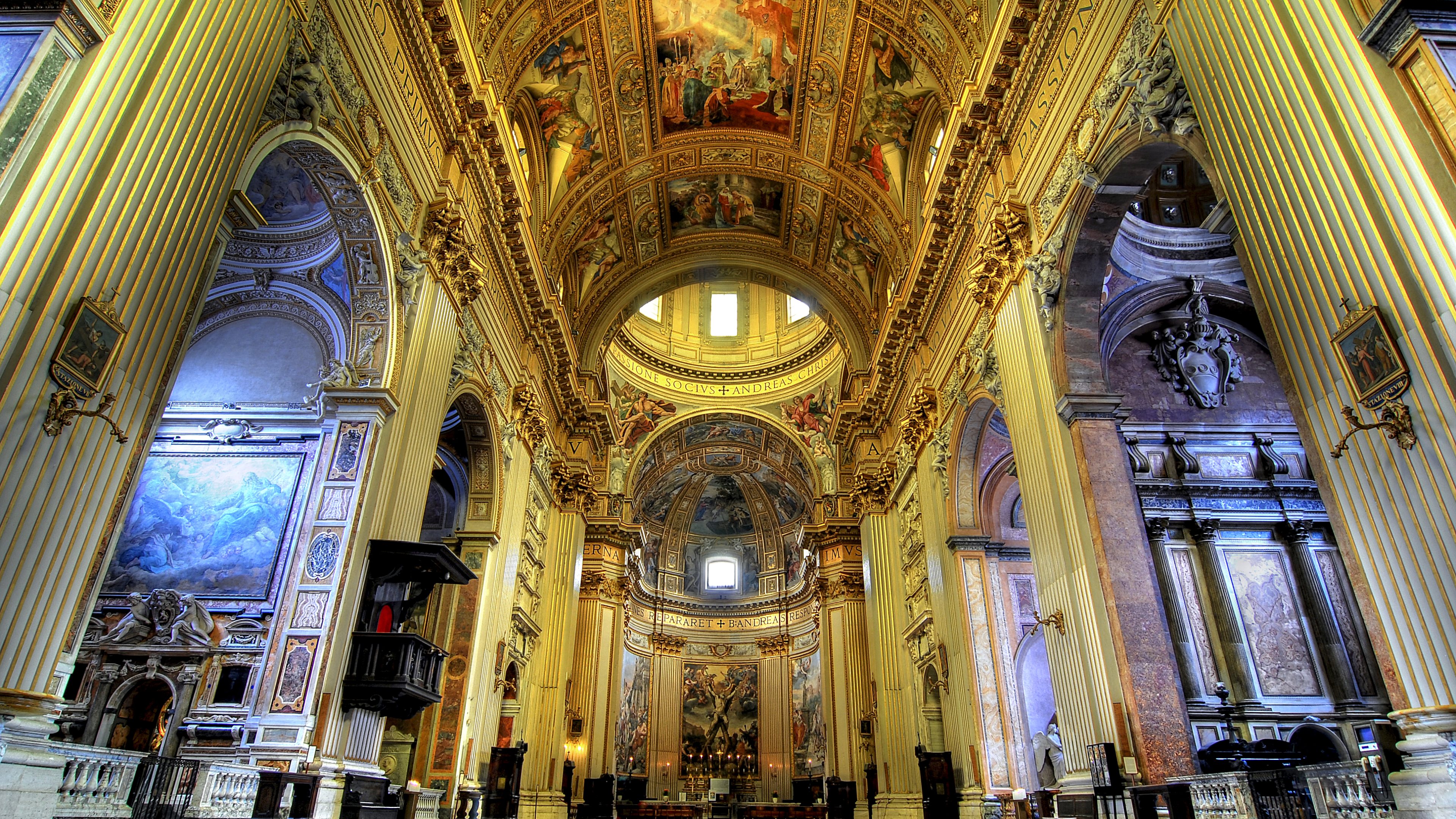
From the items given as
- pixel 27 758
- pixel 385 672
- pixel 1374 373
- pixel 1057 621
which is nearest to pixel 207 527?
pixel 385 672

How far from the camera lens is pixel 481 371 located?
13977 millimetres

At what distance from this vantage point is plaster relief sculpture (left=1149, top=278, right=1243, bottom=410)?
12.7 metres

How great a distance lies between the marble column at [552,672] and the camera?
17.4 meters

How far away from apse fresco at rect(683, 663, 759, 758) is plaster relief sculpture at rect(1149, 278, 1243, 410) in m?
26.4

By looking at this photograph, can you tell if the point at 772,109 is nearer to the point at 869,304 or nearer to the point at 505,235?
the point at 869,304

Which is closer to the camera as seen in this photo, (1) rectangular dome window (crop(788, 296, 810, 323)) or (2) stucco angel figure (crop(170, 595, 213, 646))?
(2) stucco angel figure (crop(170, 595, 213, 646))

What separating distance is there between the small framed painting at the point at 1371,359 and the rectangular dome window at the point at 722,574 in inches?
1347

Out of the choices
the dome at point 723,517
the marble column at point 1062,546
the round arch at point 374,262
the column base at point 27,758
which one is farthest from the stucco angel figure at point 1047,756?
the dome at point 723,517

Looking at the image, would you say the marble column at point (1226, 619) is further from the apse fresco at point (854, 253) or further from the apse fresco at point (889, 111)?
the apse fresco at point (854, 253)

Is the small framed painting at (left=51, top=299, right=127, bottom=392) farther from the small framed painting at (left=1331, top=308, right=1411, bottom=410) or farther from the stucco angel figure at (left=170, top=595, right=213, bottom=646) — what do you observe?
the small framed painting at (left=1331, top=308, right=1411, bottom=410)

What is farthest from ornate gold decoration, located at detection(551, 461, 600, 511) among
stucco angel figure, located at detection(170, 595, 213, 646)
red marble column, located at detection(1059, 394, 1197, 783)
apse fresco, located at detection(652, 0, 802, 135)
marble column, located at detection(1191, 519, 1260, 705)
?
marble column, located at detection(1191, 519, 1260, 705)

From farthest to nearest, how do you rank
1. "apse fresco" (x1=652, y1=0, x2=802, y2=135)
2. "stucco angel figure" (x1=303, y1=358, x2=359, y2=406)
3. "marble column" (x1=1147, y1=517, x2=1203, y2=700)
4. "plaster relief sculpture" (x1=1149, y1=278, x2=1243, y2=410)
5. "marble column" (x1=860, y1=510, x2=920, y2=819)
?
"marble column" (x1=860, y1=510, x2=920, y2=819) → "apse fresco" (x1=652, y1=0, x2=802, y2=135) → "plaster relief sculpture" (x1=1149, y1=278, x2=1243, y2=410) → "marble column" (x1=1147, y1=517, x2=1203, y2=700) → "stucco angel figure" (x1=303, y1=358, x2=359, y2=406)

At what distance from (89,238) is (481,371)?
8.75m

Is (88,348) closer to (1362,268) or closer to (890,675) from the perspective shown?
(1362,268)
